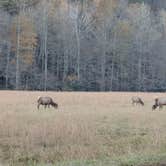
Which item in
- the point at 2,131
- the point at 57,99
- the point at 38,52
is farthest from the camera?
the point at 38,52

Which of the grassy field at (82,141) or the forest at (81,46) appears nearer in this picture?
the grassy field at (82,141)

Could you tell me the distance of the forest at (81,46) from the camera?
163 ft

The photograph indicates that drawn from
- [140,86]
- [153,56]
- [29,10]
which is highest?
[29,10]

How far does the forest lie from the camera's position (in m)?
49.7

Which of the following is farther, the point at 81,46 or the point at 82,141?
the point at 81,46

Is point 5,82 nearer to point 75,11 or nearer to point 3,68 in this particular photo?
point 3,68

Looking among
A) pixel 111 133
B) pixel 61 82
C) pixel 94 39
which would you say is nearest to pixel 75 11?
pixel 94 39

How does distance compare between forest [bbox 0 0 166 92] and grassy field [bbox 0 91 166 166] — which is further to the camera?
forest [bbox 0 0 166 92]

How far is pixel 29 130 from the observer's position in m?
13.6

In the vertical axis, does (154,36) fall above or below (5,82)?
above

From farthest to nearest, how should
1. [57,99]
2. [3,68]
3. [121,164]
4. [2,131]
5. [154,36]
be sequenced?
1. [154,36]
2. [3,68]
3. [57,99]
4. [2,131]
5. [121,164]

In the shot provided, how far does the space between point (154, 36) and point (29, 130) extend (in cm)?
4635

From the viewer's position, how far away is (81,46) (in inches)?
2156

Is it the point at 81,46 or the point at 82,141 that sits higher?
the point at 81,46
